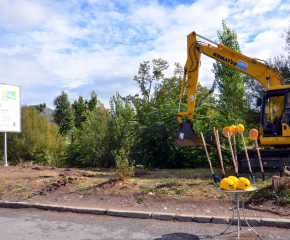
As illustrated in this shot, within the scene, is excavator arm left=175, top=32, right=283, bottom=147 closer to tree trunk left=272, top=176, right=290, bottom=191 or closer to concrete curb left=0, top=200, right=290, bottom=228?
tree trunk left=272, top=176, right=290, bottom=191

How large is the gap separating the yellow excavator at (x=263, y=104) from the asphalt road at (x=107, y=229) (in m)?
5.16

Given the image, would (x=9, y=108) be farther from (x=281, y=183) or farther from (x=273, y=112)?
(x=281, y=183)

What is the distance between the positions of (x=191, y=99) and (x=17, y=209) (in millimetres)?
7403

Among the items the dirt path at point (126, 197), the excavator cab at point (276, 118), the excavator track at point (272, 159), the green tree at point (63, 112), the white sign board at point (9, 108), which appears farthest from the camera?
the green tree at point (63, 112)

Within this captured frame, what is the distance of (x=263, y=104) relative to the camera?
10273 mm

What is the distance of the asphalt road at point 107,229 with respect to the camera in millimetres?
5088

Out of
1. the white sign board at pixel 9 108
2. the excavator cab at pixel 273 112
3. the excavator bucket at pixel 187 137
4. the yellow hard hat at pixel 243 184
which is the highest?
the white sign board at pixel 9 108

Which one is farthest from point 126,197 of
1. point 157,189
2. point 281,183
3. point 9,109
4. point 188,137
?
point 9,109

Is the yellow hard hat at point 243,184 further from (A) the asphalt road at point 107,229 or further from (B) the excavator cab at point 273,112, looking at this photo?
(B) the excavator cab at point 273,112

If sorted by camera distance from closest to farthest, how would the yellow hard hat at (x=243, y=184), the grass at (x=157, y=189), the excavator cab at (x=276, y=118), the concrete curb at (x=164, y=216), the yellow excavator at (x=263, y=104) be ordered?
the yellow hard hat at (x=243, y=184), the concrete curb at (x=164, y=216), the grass at (x=157, y=189), the excavator cab at (x=276, y=118), the yellow excavator at (x=263, y=104)

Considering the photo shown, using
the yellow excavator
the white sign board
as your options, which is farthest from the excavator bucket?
the white sign board

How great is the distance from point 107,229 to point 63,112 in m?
31.6

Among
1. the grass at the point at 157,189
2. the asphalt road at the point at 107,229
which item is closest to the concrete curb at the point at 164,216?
the asphalt road at the point at 107,229

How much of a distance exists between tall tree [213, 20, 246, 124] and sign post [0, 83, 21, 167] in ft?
41.3
